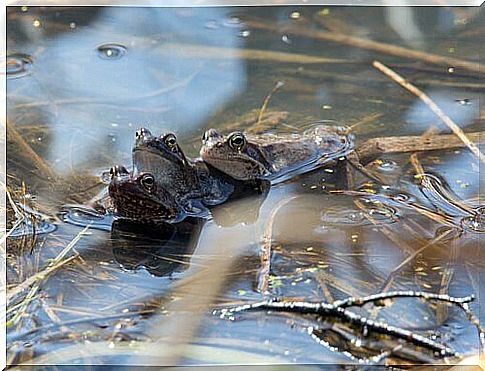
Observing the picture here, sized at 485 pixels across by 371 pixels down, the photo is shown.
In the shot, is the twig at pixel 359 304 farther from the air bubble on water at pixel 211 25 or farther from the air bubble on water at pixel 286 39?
the air bubble on water at pixel 211 25

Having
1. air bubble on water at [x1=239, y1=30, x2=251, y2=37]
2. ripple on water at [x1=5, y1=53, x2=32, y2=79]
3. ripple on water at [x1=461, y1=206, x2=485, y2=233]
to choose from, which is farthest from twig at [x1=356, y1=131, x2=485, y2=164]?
ripple on water at [x1=5, y1=53, x2=32, y2=79]

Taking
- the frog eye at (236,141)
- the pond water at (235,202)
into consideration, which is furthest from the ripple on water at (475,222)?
the frog eye at (236,141)

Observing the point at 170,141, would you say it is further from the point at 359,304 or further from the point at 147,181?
the point at 359,304

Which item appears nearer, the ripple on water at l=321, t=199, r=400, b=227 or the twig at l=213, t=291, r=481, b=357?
the twig at l=213, t=291, r=481, b=357

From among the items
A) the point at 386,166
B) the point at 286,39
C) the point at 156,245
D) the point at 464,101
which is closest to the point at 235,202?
the point at 156,245

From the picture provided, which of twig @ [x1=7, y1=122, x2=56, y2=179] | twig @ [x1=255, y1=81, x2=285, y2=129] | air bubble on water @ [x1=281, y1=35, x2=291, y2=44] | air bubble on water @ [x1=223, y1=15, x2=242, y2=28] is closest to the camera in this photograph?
twig @ [x1=7, y1=122, x2=56, y2=179]

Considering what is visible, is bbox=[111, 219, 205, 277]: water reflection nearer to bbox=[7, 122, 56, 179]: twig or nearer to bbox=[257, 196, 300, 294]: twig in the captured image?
bbox=[257, 196, 300, 294]: twig
